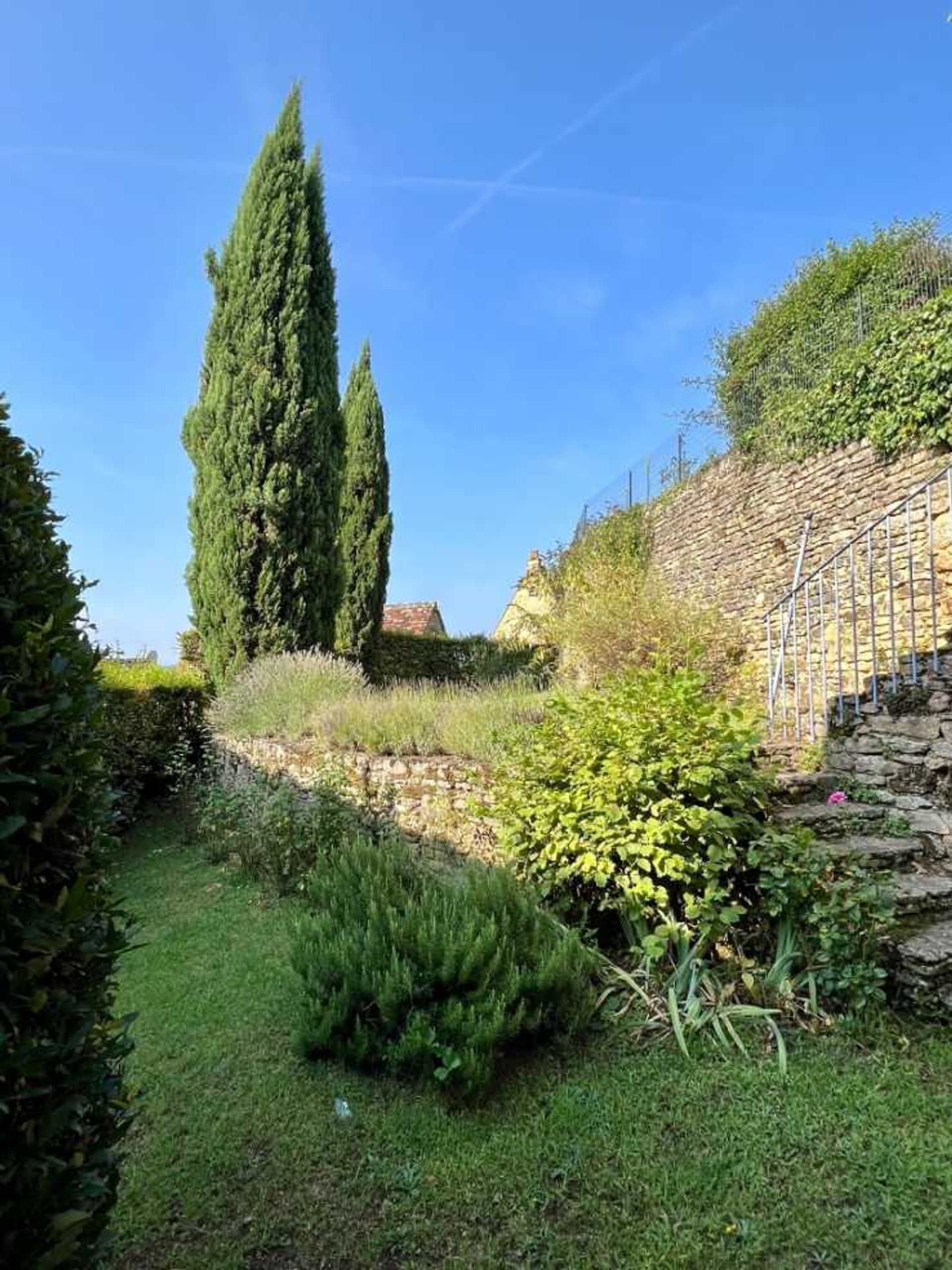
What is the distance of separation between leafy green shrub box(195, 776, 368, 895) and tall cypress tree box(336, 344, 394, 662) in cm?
832

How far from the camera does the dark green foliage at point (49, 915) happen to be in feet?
3.77

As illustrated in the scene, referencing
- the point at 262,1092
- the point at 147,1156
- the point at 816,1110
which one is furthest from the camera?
the point at 262,1092

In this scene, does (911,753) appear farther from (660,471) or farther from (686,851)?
(660,471)

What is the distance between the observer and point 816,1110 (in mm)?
2441

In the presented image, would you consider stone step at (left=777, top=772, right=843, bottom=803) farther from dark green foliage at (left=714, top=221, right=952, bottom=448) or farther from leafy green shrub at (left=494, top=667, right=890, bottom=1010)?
dark green foliage at (left=714, top=221, right=952, bottom=448)

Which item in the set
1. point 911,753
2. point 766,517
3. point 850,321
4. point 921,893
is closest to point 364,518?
point 766,517

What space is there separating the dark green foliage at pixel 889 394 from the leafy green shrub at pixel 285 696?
712cm

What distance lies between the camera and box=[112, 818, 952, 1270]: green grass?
1.94 m

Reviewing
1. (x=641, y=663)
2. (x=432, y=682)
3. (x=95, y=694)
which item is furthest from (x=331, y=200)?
(x=95, y=694)

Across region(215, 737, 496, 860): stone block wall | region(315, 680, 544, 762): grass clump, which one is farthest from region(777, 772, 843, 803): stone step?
region(215, 737, 496, 860): stone block wall

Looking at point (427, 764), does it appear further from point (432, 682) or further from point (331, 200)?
point (331, 200)

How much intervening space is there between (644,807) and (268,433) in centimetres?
834

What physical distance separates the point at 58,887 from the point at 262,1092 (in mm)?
1871

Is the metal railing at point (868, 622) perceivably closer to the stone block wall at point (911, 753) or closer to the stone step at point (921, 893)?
the stone block wall at point (911, 753)
